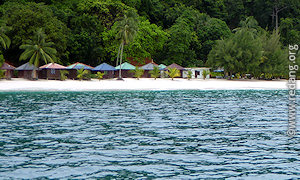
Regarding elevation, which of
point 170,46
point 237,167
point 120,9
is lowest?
point 237,167

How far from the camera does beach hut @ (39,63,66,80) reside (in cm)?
5625

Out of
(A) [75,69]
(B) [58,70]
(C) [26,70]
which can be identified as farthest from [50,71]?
(A) [75,69]

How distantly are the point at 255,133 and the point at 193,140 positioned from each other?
3149mm

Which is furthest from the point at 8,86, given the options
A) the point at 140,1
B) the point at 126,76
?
the point at 140,1

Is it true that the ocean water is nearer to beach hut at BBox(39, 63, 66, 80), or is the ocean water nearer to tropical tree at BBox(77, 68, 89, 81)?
tropical tree at BBox(77, 68, 89, 81)

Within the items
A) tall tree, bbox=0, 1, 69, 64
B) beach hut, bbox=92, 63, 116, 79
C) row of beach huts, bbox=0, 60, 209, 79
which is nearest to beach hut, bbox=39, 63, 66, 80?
row of beach huts, bbox=0, 60, 209, 79

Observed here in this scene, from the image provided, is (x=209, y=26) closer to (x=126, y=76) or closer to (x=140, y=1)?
(x=140, y=1)

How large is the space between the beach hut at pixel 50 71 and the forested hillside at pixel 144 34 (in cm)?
365

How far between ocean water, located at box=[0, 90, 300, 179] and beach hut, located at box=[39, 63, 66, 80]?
33.9 m

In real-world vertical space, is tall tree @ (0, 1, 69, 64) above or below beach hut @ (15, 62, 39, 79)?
above

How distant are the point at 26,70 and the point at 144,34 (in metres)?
22.2

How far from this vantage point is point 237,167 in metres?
10.8

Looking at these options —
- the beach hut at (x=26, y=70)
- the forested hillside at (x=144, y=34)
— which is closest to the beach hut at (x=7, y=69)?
the beach hut at (x=26, y=70)

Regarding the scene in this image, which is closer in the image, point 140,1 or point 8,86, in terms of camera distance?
point 8,86
